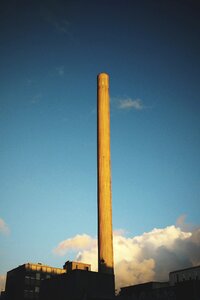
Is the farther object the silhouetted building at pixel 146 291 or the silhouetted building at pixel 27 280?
the silhouetted building at pixel 27 280

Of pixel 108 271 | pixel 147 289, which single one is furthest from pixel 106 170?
pixel 147 289

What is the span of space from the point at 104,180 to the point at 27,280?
26.7 m

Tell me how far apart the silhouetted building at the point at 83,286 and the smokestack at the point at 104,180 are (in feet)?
3.28

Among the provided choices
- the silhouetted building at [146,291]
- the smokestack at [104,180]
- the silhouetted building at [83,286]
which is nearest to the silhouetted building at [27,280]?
the silhouetted building at [146,291]

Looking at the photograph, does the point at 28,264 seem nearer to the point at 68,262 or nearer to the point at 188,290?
the point at 68,262

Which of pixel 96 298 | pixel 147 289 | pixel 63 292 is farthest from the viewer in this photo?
pixel 147 289

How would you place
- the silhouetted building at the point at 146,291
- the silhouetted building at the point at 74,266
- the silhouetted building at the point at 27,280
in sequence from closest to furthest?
the silhouetted building at the point at 146,291 → the silhouetted building at the point at 27,280 → the silhouetted building at the point at 74,266

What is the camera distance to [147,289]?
4384 centimetres

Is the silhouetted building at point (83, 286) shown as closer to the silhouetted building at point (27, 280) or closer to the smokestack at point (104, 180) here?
the smokestack at point (104, 180)

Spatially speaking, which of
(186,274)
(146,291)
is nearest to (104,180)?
(146,291)

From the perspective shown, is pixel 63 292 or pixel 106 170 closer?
pixel 63 292

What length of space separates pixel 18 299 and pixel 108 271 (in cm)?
2604

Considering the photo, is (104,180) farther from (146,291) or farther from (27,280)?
(27,280)

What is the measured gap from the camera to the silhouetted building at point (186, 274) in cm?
4500
